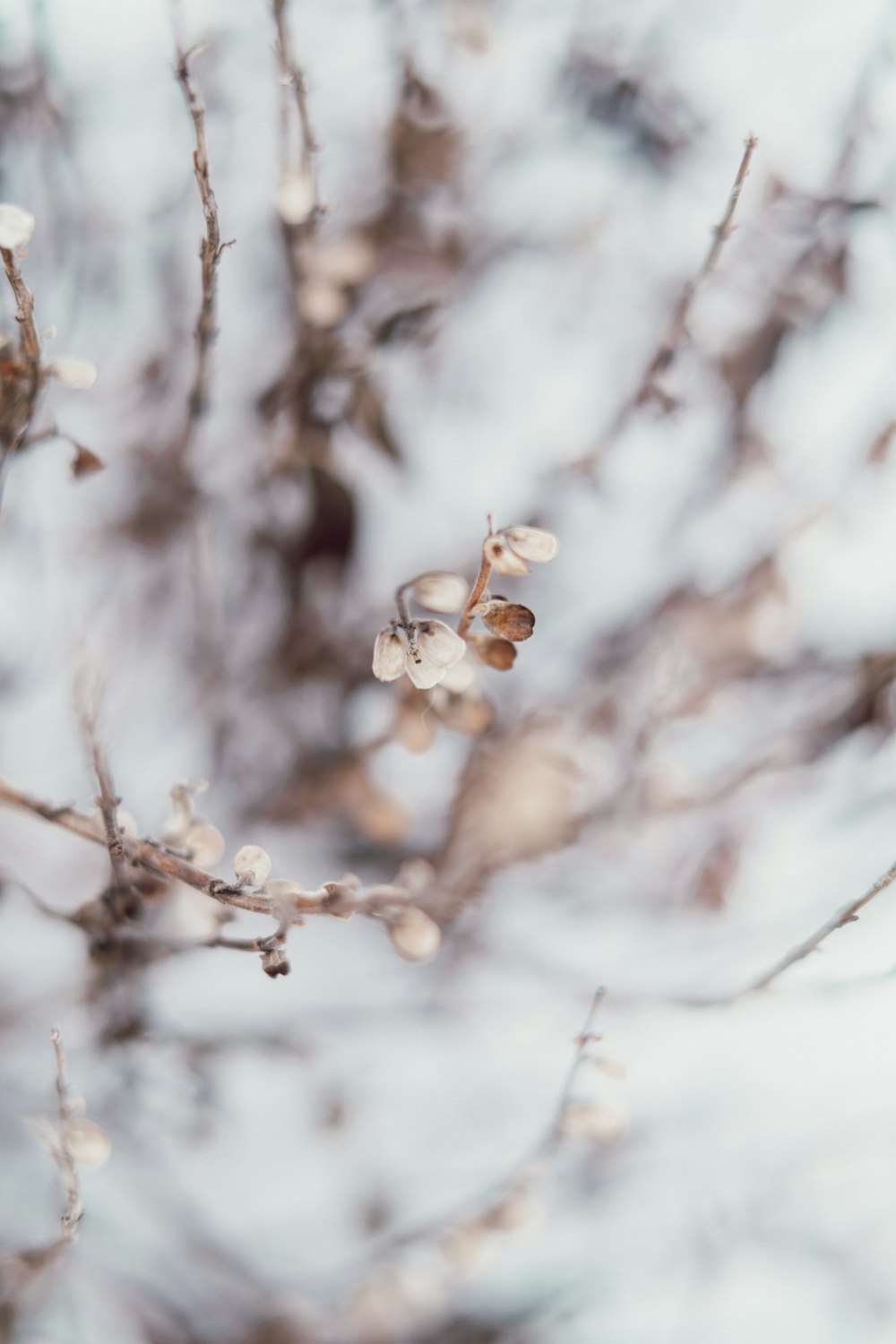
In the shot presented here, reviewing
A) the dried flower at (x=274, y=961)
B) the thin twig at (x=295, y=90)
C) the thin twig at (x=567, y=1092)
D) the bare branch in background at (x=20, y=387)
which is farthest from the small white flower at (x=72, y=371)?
the thin twig at (x=567, y=1092)

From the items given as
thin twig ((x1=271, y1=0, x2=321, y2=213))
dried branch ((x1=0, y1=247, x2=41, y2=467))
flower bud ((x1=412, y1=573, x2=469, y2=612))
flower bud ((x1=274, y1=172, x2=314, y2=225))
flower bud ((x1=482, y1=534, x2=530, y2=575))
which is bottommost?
flower bud ((x1=482, y1=534, x2=530, y2=575))

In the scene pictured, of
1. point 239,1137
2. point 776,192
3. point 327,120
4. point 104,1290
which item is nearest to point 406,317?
point 327,120

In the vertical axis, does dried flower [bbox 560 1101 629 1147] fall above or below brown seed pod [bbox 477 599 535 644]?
below

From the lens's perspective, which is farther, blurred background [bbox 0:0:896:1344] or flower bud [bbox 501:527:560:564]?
blurred background [bbox 0:0:896:1344]

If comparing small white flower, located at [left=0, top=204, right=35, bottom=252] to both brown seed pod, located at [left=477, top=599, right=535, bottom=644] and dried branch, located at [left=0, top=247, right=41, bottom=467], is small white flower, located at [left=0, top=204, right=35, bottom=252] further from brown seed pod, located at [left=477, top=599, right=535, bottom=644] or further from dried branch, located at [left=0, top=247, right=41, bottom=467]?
brown seed pod, located at [left=477, top=599, right=535, bottom=644]

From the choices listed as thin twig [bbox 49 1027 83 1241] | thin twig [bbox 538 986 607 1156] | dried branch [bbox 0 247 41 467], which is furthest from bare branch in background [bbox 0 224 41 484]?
thin twig [bbox 538 986 607 1156]

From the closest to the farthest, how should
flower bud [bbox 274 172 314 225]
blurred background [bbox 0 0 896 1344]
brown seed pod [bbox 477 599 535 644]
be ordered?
brown seed pod [bbox 477 599 535 644] < flower bud [bbox 274 172 314 225] < blurred background [bbox 0 0 896 1344]

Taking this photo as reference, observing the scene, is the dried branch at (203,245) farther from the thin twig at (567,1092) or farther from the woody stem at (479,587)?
the thin twig at (567,1092)
